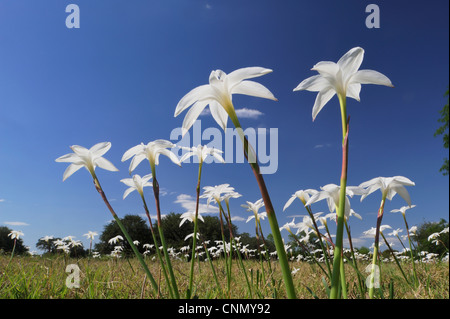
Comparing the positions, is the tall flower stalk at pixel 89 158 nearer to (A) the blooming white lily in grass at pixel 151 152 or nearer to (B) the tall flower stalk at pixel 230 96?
(A) the blooming white lily in grass at pixel 151 152

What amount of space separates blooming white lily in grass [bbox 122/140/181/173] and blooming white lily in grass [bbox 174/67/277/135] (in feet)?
1.87

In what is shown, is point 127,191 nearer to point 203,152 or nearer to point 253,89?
point 203,152

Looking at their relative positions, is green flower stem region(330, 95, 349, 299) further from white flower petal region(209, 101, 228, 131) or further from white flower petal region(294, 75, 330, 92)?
white flower petal region(209, 101, 228, 131)

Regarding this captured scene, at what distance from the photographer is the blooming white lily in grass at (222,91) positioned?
129 centimetres

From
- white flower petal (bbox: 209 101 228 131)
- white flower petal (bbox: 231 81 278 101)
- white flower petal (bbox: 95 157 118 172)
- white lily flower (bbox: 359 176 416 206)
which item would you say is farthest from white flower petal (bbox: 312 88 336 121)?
white flower petal (bbox: 95 157 118 172)

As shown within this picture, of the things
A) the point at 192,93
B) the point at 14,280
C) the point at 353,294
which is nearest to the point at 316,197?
the point at 192,93

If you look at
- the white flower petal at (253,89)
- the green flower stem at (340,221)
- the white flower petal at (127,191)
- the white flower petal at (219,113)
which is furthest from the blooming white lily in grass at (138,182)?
the green flower stem at (340,221)

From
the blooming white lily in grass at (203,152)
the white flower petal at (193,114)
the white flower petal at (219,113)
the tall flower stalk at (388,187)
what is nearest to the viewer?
the white flower petal at (193,114)

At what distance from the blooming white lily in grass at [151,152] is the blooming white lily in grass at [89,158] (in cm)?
12

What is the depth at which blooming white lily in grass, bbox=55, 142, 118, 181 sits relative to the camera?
1.87 metres

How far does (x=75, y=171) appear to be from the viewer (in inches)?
76.5
